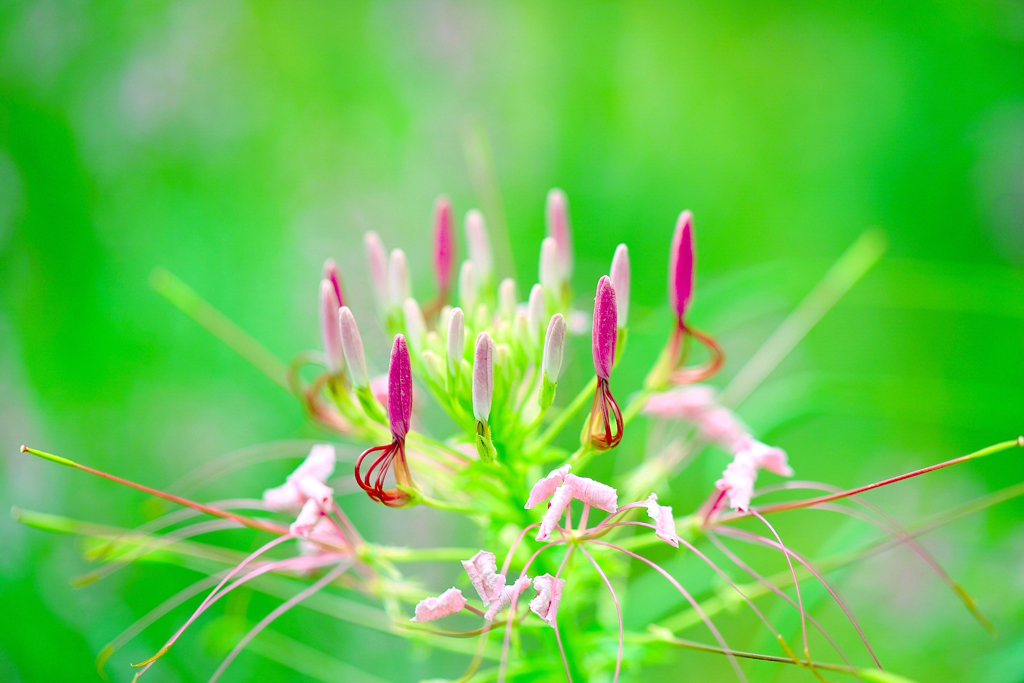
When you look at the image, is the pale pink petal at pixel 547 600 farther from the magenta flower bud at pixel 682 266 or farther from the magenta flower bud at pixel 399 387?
the magenta flower bud at pixel 682 266

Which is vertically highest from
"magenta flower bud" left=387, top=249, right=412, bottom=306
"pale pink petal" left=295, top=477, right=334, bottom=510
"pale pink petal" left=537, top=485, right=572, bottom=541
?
"magenta flower bud" left=387, top=249, right=412, bottom=306

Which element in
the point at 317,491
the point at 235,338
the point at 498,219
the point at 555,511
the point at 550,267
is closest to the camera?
the point at 555,511

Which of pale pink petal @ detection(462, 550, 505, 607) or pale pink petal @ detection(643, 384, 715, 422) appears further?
pale pink petal @ detection(643, 384, 715, 422)

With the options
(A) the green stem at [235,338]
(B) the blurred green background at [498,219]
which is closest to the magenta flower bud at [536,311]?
(B) the blurred green background at [498,219]

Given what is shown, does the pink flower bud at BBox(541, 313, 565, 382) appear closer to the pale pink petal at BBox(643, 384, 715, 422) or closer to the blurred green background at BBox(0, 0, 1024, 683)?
the pale pink petal at BBox(643, 384, 715, 422)

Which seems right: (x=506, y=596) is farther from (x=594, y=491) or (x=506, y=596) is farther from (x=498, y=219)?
(x=498, y=219)

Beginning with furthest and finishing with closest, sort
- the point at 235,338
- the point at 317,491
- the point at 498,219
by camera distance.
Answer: the point at 498,219 < the point at 235,338 < the point at 317,491

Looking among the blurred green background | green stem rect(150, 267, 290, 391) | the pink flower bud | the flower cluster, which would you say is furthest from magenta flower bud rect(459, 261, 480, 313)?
green stem rect(150, 267, 290, 391)

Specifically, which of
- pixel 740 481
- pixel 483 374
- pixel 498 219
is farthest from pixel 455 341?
pixel 498 219
